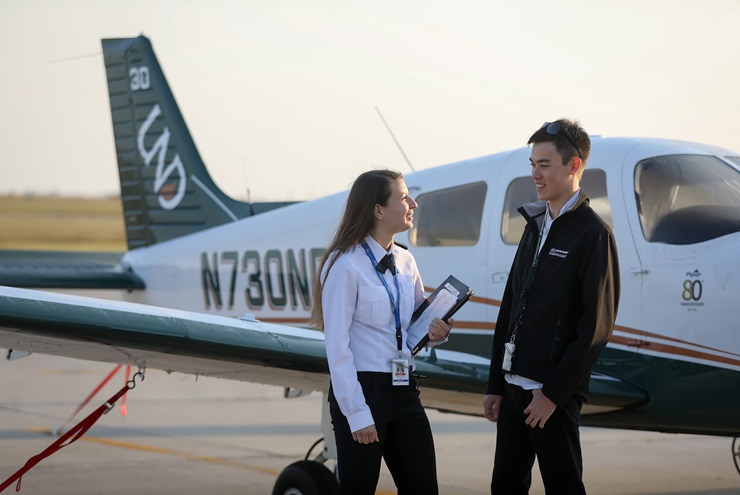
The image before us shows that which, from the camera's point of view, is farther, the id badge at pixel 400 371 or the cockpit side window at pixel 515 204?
the cockpit side window at pixel 515 204

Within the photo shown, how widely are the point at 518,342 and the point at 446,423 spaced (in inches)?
232

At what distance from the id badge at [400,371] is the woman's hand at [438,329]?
14cm

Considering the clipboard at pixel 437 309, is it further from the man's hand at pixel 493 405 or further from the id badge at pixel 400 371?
the man's hand at pixel 493 405

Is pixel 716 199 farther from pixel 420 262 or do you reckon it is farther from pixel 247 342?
pixel 247 342

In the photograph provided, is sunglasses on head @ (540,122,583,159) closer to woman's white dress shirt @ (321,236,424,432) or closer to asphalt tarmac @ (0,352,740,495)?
woman's white dress shirt @ (321,236,424,432)

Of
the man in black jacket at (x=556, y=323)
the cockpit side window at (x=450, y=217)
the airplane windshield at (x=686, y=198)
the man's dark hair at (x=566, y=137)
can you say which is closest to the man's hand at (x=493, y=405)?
the man in black jacket at (x=556, y=323)

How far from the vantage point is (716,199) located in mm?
4895

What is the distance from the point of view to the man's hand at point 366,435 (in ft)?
9.98

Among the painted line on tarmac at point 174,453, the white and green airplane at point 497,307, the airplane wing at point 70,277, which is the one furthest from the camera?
the airplane wing at point 70,277

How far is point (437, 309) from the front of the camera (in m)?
3.24

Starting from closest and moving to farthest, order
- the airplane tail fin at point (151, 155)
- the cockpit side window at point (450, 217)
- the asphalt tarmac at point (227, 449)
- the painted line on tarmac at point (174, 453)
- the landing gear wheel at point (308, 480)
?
the landing gear wheel at point (308, 480) < the cockpit side window at point (450, 217) < the asphalt tarmac at point (227, 449) < the painted line on tarmac at point (174, 453) < the airplane tail fin at point (151, 155)

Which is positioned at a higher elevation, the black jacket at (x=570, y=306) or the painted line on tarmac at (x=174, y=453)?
the black jacket at (x=570, y=306)

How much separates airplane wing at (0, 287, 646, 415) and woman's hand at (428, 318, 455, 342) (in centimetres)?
143

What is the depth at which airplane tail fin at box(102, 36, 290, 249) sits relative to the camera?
366 inches
